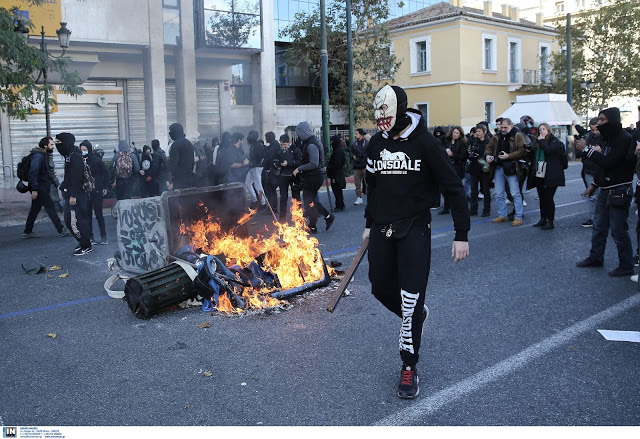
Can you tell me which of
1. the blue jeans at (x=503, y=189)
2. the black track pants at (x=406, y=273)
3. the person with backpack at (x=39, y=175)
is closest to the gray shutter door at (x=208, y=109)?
the person with backpack at (x=39, y=175)

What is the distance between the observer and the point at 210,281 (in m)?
5.41

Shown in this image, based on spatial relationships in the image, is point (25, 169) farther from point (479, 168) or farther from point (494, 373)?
point (494, 373)

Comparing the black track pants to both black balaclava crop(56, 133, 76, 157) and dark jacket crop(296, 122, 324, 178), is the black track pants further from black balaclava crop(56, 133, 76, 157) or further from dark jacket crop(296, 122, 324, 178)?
black balaclava crop(56, 133, 76, 157)

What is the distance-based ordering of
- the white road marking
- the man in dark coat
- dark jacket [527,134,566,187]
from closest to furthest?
1. the white road marking
2. dark jacket [527,134,566,187]
3. the man in dark coat

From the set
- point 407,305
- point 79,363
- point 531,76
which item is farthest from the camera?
point 531,76

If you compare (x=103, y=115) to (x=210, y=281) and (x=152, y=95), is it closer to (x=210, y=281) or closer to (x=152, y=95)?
(x=152, y=95)

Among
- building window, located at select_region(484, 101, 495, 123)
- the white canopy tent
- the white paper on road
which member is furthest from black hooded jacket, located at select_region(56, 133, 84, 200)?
building window, located at select_region(484, 101, 495, 123)

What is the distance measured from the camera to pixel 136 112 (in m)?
22.3

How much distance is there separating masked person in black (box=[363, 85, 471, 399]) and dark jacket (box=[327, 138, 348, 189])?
8967 mm

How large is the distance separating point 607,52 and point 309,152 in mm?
29092

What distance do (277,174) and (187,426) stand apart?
717 cm

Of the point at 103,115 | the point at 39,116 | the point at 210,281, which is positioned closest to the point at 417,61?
the point at 103,115

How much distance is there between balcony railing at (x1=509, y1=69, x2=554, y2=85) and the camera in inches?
1455

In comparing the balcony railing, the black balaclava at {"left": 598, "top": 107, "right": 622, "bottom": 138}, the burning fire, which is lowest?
the burning fire
